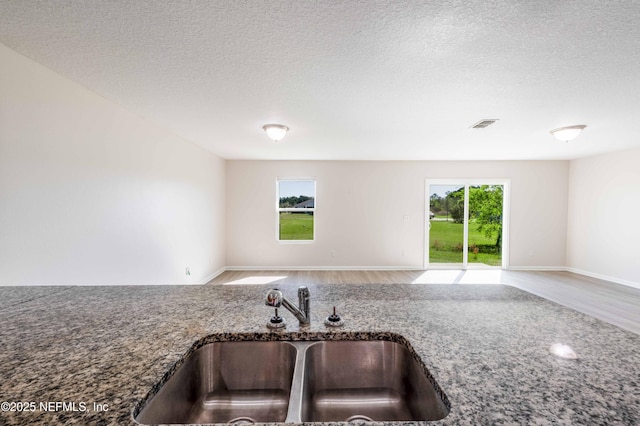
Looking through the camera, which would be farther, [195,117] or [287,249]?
[287,249]

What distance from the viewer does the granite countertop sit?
0.57 metres

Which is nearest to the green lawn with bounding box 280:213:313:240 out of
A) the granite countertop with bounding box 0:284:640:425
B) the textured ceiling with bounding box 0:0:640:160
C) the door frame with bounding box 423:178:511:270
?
the door frame with bounding box 423:178:511:270

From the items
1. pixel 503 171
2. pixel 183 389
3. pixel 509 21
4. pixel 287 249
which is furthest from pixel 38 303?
pixel 503 171

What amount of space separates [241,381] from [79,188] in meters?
2.36

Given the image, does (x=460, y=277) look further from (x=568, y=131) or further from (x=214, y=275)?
(x=214, y=275)

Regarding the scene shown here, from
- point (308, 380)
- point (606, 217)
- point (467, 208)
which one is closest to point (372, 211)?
point (467, 208)

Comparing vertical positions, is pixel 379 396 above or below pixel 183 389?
below

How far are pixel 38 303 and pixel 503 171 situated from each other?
696cm

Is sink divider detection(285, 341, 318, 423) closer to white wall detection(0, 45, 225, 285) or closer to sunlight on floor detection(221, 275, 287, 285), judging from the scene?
white wall detection(0, 45, 225, 285)

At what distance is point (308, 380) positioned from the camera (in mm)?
876

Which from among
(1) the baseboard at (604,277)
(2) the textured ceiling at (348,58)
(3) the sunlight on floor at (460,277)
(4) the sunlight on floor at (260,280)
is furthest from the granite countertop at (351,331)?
(1) the baseboard at (604,277)

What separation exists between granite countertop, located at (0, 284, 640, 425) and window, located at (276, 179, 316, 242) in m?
4.34

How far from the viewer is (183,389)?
2.68 ft

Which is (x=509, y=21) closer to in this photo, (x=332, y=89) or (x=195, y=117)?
(x=332, y=89)
